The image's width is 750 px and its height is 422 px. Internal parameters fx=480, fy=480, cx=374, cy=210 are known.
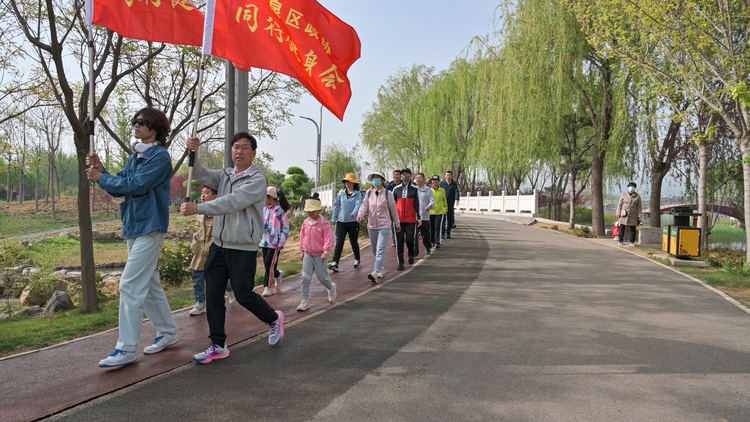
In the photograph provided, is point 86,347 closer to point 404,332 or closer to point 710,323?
point 404,332

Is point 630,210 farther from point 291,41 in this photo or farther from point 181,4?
point 181,4

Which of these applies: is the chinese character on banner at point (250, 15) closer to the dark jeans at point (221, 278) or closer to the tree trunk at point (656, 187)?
the dark jeans at point (221, 278)

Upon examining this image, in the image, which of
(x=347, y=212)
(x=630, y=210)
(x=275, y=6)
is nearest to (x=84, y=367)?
(x=275, y=6)

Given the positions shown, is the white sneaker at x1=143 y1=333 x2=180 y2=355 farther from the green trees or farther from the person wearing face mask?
the green trees

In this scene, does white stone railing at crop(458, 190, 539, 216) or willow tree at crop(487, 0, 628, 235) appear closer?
willow tree at crop(487, 0, 628, 235)

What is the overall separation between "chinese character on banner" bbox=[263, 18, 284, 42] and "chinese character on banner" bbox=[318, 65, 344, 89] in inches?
26.2

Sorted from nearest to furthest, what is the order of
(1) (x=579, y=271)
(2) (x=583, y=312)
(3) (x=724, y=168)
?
(2) (x=583, y=312), (1) (x=579, y=271), (3) (x=724, y=168)

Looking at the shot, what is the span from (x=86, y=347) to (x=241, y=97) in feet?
11.9

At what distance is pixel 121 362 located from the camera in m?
3.96

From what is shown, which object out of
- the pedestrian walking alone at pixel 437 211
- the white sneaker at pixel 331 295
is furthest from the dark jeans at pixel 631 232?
the white sneaker at pixel 331 295

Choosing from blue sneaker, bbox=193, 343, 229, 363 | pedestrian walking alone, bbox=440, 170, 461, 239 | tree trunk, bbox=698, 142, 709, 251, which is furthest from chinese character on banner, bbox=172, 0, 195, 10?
tree trunk, bbox=698, 142, 709, 251

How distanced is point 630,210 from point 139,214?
14807 millimetres

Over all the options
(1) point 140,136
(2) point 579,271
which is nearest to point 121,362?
(1) point 140,136

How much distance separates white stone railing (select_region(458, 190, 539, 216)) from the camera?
1223 inches
